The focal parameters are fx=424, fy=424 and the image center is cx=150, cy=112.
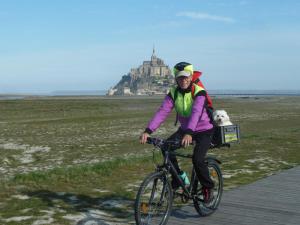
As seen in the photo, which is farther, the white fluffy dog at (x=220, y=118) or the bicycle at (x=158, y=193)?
the white fluffy dog at (x=220, y=118)

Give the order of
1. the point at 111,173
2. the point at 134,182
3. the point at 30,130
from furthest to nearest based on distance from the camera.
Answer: the point at 30,130, the point at 111,173, the point at 134,182

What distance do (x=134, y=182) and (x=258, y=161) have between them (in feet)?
16.9

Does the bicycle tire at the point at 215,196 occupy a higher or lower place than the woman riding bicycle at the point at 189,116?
lower

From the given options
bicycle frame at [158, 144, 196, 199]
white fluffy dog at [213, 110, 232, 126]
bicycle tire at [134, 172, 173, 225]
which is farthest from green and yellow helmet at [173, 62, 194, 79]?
bicycle tire at [134, 172, 173, 225]

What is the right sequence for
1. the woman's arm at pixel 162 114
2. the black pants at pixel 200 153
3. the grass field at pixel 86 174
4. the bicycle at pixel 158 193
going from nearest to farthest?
the bicycle at pixel 158 193 < the woman's arm at pixel 162 114 < the black pants at pixel 200 153 < the grass field at pixel 86 174

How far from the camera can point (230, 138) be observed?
724 cm

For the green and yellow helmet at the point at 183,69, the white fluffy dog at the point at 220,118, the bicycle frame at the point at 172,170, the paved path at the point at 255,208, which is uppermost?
the green and yellow helmet at the point at 183,69

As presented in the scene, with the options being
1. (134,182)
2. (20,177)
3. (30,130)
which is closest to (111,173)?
(134,182)

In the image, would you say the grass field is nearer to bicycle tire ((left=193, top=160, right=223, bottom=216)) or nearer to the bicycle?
the bicycle

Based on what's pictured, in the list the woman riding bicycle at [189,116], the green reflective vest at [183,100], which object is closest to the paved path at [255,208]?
the woman riding bicycle at [189,116]

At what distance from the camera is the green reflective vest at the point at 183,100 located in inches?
265

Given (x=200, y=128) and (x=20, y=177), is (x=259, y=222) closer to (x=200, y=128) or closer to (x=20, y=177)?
(x=200, y=128)

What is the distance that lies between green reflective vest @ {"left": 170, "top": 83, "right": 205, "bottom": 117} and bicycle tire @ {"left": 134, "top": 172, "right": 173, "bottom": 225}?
3.68ft

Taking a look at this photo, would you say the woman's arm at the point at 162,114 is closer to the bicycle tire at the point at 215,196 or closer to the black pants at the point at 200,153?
the black pants at the point at 200,153
